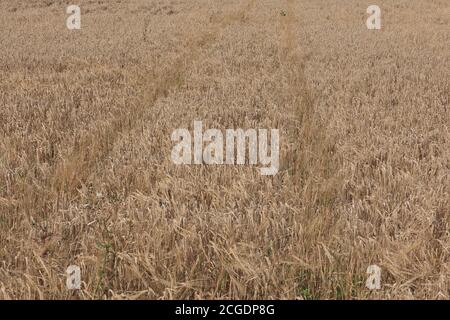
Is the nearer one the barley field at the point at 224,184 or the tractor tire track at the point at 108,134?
the barley field at the point at 224,184

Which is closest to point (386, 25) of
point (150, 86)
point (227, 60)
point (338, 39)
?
point (338, 39)

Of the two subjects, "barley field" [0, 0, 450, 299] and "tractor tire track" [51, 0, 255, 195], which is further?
"tractor tire track" [51, 0, 255, 195]

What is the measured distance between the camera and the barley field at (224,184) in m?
2.59

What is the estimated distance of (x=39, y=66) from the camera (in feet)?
30.5

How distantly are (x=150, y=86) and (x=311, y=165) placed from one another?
425 centimetres

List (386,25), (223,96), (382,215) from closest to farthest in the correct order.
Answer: (382,215) → (223,96) → (386,25)

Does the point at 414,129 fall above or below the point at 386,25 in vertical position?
below

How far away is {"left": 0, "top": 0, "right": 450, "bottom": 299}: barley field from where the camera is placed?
102 inches

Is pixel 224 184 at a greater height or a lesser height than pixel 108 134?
lesser

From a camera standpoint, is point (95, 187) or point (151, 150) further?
point (151, 150)

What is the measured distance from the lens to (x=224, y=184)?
12.2 feet

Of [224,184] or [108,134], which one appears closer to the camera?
[224,184]
